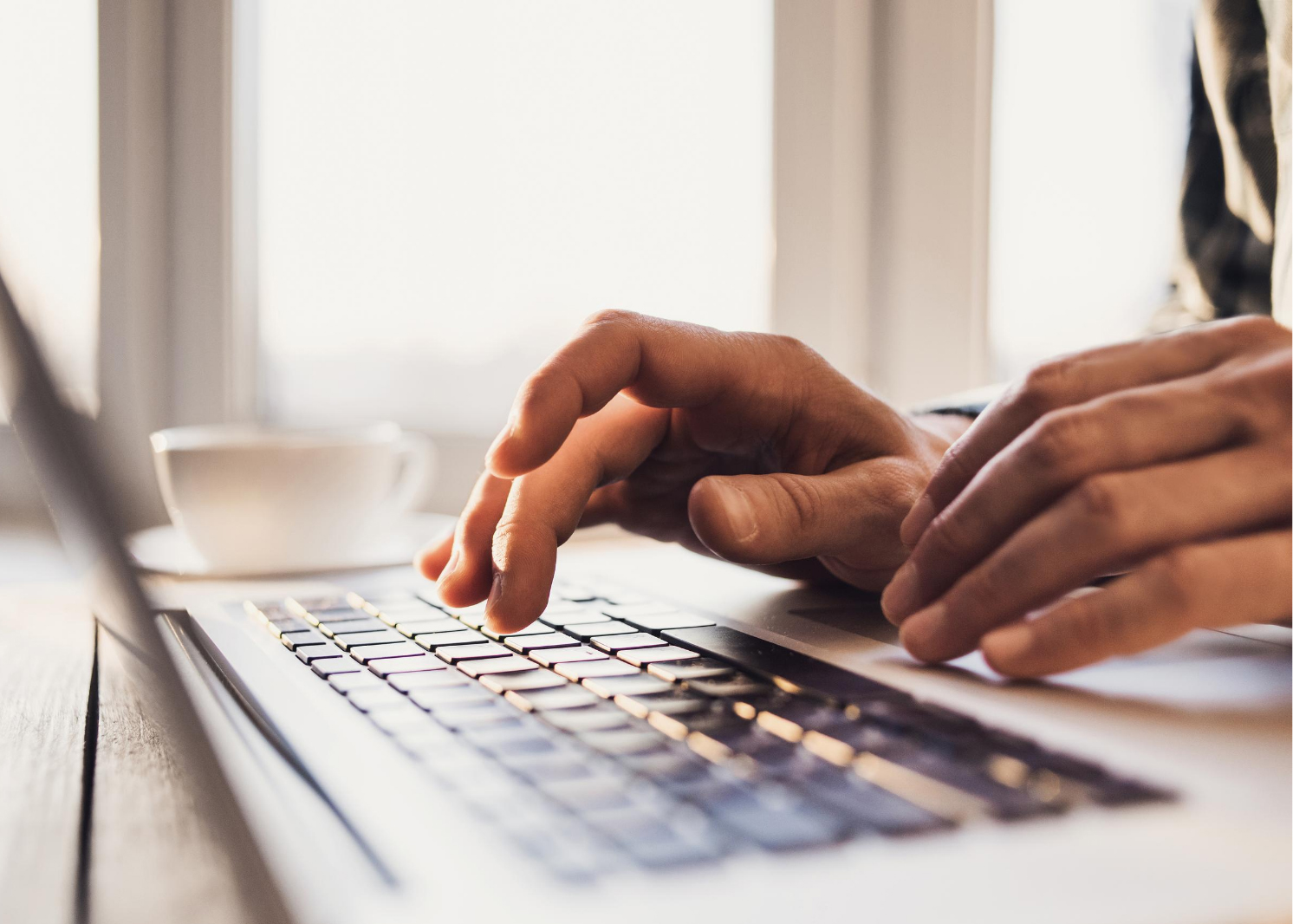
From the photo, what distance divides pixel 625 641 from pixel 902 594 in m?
0.12

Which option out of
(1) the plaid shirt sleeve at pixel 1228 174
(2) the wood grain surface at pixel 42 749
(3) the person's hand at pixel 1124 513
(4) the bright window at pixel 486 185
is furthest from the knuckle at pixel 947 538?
(4) the bright window at pixel 486 185

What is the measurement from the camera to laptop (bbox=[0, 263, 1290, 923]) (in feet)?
0.64

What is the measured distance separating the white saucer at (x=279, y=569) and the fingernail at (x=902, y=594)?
0.36 metres

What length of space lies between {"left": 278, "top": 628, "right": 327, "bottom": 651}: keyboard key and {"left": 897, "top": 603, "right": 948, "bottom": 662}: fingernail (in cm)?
24

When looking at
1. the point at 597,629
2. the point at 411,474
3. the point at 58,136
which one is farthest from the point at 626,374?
the point at 58,136

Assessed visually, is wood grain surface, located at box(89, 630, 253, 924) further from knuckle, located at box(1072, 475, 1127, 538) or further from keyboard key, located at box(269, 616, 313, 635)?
knuckle, located at box(1072, 475, 1127, 538)

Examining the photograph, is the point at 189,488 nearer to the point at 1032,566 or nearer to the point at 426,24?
the point at 1032,566

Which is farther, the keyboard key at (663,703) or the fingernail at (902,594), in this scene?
the fingernail at (902,594)

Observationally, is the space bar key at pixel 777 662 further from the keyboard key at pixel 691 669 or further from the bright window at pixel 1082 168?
the bright window at pixel 1082 168

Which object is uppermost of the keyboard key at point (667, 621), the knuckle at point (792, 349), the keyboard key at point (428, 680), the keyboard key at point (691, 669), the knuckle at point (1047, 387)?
the knuckle at point (792, 349)

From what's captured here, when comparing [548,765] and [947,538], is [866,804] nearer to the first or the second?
[548,765]

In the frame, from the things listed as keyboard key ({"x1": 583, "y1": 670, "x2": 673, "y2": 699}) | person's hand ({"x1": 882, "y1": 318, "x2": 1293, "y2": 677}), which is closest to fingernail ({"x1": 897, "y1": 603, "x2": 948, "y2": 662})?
person's hand ({"x1": 882, "y1": 318, "x2": 1293, "y2": 677})

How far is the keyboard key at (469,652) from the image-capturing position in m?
0.39

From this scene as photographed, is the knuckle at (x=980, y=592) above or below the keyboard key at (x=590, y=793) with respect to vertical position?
above
